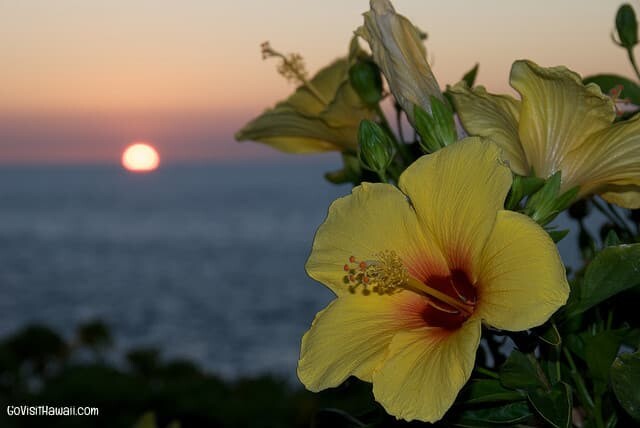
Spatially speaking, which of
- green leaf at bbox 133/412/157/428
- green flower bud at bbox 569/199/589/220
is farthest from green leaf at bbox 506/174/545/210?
green leaf at bbox 133/412/157/428

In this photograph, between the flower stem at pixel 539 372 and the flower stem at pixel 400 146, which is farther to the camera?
the flower stem at pixel 400 146

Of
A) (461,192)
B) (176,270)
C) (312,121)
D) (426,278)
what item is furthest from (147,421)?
(176,270)

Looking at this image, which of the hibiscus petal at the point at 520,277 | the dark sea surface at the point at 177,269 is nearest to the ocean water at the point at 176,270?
the dark sea surface at the point at 177,269

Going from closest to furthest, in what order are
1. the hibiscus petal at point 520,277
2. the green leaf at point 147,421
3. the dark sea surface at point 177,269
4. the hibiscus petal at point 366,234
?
the hibiscus petal at point 520,277 < the hibiscus petal at point 366,234 < the green leaf at point 147,421 < the dark sea surface at point 177,269

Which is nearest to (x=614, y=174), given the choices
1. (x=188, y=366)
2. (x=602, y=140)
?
(x=602, y=140)

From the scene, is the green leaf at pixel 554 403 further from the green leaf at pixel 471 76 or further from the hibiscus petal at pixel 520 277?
the green leaf at pixel 471 76

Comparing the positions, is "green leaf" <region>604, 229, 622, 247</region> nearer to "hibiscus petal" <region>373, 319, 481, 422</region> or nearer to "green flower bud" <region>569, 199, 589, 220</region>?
→ "hibiscus petal" <region>373, 319, 481, 422</region>

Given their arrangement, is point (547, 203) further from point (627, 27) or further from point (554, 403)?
point (627, 27)
